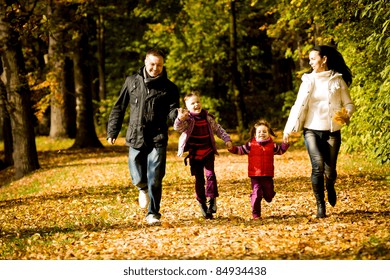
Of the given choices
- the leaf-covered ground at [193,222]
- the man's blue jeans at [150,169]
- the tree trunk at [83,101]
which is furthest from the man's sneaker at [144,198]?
the tree trunk at [83,101]

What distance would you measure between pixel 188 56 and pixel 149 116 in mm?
24195

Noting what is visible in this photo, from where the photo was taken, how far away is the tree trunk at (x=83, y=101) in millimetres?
27359

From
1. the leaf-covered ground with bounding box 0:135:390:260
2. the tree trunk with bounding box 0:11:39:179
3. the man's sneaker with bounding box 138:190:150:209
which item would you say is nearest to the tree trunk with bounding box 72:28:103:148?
the tree trunk with bounding box 0:11:39:179

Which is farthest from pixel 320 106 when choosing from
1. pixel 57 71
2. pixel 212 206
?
pixel 57 71

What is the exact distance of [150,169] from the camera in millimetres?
9617

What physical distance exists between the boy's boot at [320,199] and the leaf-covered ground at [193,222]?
0.16m

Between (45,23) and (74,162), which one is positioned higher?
(45,23)

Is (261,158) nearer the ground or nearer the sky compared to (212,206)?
nearer the sky

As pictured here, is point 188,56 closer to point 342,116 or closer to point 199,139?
point 199,139

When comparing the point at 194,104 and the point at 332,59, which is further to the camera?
the point at 194,104
